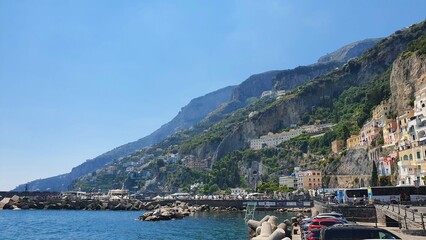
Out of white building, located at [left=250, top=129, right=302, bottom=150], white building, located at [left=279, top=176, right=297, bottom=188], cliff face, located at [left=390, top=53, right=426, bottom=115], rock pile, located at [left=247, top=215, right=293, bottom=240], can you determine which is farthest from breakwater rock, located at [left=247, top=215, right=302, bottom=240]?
white building, located at [left=250, top=129, right=302, bottom=150]

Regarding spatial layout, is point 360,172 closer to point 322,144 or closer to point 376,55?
point 322,144

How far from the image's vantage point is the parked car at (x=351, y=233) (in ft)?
53.5

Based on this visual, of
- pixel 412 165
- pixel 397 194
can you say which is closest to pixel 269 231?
pixel 397 194

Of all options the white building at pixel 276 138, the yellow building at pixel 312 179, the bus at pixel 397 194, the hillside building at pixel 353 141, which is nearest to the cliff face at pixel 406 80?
the hillside building at pixel 353 141

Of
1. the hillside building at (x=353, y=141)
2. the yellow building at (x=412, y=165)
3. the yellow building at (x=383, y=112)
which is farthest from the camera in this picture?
the hillside building at (x=353, y=141)

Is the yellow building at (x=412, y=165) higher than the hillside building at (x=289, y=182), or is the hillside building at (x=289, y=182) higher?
the yellow building at (x=412, y=165)

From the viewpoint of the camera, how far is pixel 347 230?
16641 millimetres

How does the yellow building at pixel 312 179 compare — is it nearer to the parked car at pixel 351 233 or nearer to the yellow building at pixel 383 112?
the yellow building at pixel 383 112

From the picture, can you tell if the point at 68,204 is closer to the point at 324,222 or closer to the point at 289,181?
the point at 289,181

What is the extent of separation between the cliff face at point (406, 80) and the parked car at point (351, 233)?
247 feet

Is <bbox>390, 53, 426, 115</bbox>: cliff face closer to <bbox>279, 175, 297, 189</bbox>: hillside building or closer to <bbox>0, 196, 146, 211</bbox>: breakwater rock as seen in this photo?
<bbox>279, 175, 297, 189</bbox>: hillside building

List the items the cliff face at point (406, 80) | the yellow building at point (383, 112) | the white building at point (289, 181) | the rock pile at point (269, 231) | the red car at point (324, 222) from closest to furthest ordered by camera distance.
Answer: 1. the rock pile at point (269, 231)
2. the red car at point (324, 222)
3. the cliff face at point (406, 80)
4. the yellow building at point (383, 112)
5. the white building at point (289, 181)

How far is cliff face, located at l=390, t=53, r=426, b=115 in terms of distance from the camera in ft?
284

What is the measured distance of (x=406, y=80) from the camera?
90.8 metres
